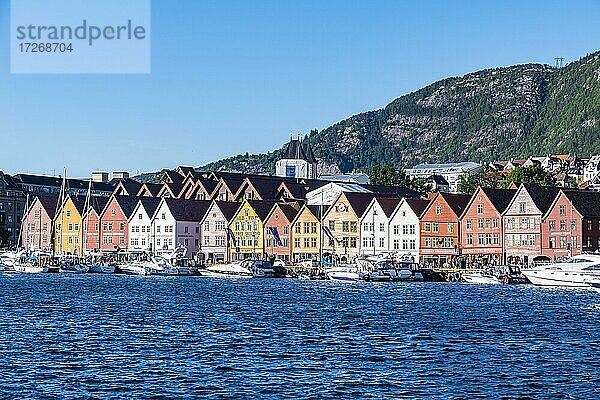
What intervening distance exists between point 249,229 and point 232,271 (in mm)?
21913

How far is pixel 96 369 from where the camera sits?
1597 inches

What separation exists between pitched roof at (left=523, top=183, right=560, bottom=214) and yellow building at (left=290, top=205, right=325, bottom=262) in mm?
29471

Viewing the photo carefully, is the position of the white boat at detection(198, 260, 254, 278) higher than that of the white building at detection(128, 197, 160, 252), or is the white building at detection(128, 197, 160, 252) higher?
the white building at detection(128, 197, 160, 252)

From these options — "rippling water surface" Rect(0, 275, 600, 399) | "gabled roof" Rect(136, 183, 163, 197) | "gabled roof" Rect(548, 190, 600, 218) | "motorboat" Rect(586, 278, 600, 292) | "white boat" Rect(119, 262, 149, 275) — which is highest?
"gabled roof" Rect(136, 183, 163, 197)

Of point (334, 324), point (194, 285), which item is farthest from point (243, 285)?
point (334, 324)

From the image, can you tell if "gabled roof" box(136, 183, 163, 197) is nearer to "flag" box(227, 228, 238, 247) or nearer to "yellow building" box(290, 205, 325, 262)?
"flag" box(227, 228, 238, 247)

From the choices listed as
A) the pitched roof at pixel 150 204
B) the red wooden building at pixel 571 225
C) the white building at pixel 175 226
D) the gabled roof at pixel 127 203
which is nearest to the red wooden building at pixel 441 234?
the red wooden building at pixel 571 225

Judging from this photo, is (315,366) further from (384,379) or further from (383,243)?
(383,243)

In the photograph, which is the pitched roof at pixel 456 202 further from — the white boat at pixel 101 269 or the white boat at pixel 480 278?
the white boat at pixel 101 269

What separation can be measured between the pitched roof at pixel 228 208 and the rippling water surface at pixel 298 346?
67.6 meters

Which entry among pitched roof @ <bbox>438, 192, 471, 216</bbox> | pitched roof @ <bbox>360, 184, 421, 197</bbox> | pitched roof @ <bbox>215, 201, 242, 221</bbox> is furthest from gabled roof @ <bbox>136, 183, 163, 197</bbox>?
pitched roof @ <bbox>438, 192, 471, 216</bbox>

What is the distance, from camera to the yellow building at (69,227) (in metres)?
170

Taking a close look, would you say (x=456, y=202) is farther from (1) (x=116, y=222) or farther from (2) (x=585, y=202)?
(1) (x=116, y=222)

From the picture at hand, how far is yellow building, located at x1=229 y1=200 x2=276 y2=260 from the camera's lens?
146 m
